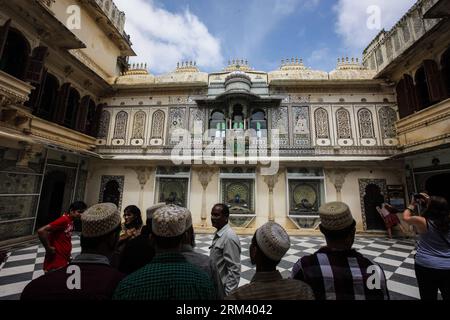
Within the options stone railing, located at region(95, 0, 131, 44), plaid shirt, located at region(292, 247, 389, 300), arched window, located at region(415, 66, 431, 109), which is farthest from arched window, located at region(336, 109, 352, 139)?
stone railing, located at region(95, 0, 131, 44)

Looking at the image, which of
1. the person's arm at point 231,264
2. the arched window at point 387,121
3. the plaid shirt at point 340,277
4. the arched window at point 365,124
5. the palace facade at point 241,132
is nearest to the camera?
the plaid shirt at point 340,277

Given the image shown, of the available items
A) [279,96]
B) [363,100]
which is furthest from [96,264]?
[363,100]

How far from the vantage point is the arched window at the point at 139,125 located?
33.5 ft

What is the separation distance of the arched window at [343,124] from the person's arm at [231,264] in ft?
29.8

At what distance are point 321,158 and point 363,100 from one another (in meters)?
3.75

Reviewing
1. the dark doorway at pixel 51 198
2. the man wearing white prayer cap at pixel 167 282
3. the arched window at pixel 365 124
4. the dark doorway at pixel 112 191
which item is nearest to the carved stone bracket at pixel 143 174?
the dark doorway at pixel 112 191

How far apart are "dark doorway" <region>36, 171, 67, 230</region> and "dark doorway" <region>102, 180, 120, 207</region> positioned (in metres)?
1.63

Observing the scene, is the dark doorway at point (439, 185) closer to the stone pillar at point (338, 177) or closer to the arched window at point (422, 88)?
the stone pillar at point (338, 177)

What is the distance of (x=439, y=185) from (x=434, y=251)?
24.7ft

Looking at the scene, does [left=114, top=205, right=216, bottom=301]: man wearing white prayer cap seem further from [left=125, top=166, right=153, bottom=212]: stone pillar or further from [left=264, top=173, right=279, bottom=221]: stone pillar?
[left=125, top=166, right=153, bottom=212]: stone pillar

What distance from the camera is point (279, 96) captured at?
983 cm

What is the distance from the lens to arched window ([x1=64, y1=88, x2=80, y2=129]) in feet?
29.7

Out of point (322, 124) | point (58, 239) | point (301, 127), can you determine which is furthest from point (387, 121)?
point (58, 239)
